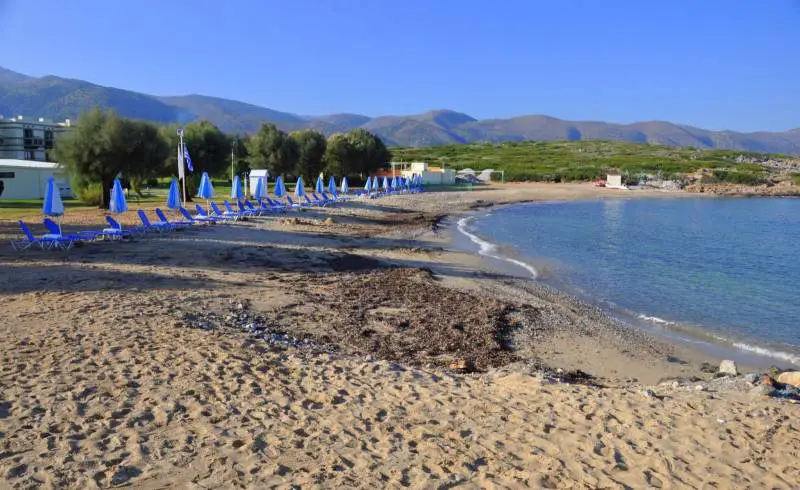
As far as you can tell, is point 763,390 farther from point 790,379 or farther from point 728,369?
point 728,369

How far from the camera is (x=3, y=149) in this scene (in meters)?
72.6

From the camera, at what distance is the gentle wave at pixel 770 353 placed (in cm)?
1033

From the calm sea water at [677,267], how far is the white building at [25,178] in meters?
22.1

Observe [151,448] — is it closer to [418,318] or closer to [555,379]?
[555,379]

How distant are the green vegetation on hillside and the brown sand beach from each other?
278 feet

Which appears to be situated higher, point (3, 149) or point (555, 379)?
point (3, 149)

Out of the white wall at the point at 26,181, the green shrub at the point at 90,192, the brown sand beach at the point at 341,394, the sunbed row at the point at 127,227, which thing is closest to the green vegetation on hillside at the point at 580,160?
the white wall at the point at 26,181

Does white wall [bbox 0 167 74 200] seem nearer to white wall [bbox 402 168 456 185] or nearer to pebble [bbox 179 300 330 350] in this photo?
pebble [bbox 179 300 330 350]

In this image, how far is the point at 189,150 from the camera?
37.7 m

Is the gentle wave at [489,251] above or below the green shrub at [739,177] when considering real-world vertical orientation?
below

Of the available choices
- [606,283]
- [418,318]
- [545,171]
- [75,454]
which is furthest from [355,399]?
[545,171]

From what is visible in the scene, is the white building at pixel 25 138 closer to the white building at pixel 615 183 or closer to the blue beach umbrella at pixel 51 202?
the blue beach umbrella at pixel 51 202

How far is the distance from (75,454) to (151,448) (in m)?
0.53

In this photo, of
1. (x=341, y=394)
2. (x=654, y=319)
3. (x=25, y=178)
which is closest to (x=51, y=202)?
(x=341, y=394)
